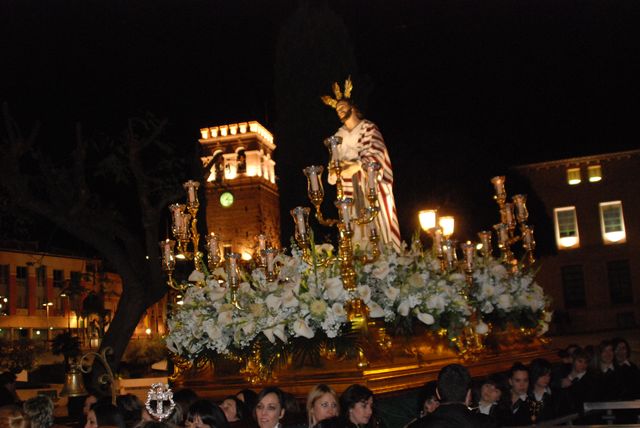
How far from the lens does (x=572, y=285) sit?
161 ft

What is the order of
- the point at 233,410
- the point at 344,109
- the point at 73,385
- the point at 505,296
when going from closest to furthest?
the point at 233,410, the point at 505,296, the point at 73,385, the point at 344,109

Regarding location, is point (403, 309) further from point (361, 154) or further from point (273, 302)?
point (361, 154)

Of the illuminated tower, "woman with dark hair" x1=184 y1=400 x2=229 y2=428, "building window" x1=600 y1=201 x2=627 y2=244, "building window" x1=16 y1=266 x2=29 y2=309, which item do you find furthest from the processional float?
the illuminated tower

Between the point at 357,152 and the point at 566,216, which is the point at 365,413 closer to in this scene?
the point at 357,152

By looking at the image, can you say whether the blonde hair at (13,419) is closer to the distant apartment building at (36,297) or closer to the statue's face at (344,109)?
the statue's face at (344,109)

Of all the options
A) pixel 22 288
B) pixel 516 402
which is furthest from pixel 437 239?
pixel 22 288

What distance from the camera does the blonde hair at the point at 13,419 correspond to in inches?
182

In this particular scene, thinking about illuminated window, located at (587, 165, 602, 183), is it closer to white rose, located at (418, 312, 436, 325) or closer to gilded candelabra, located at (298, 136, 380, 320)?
gilded candelabra, located at (298, 136, 380, 320)

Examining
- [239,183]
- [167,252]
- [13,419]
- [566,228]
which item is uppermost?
[239,183]

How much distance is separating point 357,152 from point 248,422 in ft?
17.9

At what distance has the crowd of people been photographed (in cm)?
474

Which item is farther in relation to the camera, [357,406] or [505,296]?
[505,296]

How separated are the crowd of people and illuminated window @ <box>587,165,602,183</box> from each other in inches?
1603

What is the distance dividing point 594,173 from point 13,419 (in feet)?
155
